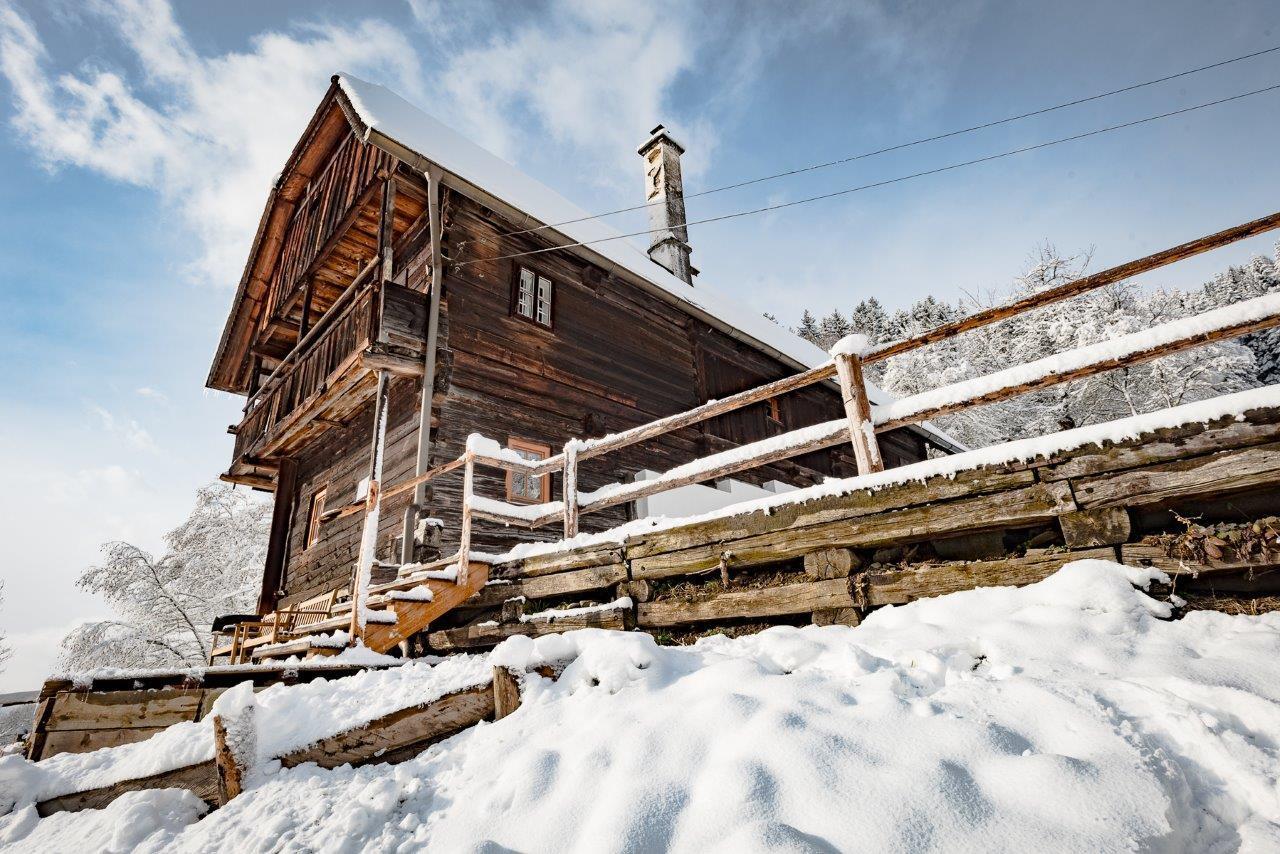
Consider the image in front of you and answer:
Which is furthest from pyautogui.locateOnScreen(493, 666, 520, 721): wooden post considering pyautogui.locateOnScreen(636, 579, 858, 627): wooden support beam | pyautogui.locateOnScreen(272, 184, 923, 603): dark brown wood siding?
pyautogui.locateOnScreen(272, 184, 923, 603): dark brown wood siding

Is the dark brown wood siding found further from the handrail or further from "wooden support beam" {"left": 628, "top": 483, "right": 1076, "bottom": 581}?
"wooden support beam" {"left": 628, "top": 483, "right": 1076, "bottom": 581}

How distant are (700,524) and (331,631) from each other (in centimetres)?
483

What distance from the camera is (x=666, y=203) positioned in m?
17.7

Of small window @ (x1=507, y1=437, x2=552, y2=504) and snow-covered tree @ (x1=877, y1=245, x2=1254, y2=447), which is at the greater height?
snow-covered tree @ (x1=877, y1=245, x2=1254, y2=447)

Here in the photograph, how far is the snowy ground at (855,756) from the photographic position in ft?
5.61

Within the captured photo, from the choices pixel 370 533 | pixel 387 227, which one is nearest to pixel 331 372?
pixel 387 227

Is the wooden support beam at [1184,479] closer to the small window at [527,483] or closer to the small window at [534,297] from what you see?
the small window at [527,483]

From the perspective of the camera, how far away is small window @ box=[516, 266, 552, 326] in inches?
437

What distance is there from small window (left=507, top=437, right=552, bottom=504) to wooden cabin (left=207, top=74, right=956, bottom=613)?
1.1 inches

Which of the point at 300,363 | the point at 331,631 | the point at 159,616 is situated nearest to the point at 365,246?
the point at 300,363

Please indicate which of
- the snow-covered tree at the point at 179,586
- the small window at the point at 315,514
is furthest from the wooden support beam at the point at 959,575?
the snow-covered tree at the point at 179,586

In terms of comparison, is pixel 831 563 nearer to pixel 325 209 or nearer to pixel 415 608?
pixel 415 608

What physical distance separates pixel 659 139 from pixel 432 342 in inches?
469

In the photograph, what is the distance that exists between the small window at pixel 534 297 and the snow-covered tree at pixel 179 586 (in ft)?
56.3
